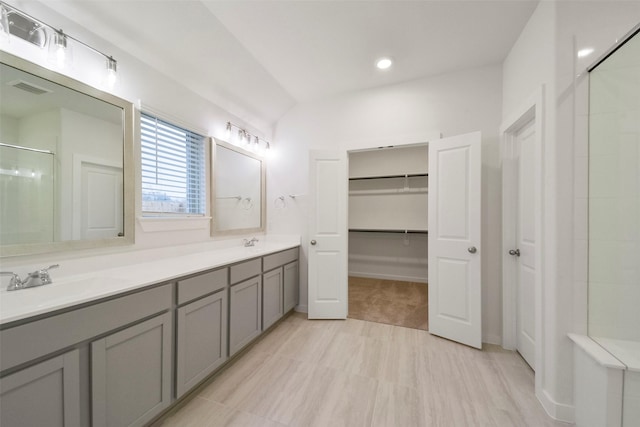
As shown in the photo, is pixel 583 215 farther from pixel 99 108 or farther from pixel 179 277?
pixel 99 108

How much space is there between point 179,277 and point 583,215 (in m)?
2.56

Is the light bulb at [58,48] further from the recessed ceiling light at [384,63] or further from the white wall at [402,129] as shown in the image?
the recessed ceiling light at [384,63]

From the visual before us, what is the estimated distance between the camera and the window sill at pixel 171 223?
5.99ft

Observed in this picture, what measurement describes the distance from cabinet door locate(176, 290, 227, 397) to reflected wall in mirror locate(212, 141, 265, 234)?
97 cm

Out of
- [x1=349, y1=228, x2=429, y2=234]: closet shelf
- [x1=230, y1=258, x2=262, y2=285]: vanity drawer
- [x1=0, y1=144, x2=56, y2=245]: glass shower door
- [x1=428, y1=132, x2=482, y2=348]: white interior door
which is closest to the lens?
[x1=0, y1=144, x2=56, y2=245]: glass shower door

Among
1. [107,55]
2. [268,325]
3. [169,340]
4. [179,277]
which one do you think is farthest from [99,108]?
[268,325]

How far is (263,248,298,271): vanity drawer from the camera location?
239cm

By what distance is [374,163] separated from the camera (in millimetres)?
4492

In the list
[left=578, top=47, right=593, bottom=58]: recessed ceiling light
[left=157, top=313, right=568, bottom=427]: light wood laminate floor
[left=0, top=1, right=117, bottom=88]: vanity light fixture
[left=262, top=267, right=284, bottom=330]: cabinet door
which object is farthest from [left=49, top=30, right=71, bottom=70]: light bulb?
[left=578, top=47, right=593, bottom=58]: recessed ceiling light

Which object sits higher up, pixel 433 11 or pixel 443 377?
pixel 433 11

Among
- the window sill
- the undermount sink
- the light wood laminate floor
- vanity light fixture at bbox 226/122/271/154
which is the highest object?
vanity light fixture at bbox 226/122/271/154

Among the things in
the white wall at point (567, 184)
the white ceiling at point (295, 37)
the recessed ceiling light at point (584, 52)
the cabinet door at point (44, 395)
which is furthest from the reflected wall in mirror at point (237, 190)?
the recessed ceiling light at point (584, 52)

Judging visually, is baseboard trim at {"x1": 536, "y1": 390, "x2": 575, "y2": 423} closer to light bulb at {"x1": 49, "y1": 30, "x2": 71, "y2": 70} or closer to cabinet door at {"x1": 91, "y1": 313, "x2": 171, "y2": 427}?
cabinet door at {"x1": 91, "y1": 313, "x2": 171, "y2": 427}

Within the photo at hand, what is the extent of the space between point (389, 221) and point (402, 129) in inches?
82.4
